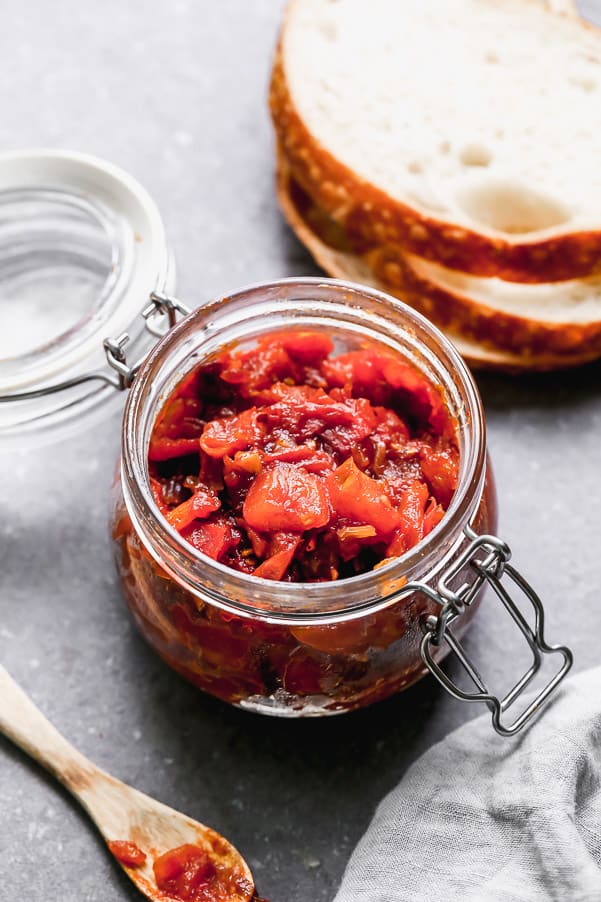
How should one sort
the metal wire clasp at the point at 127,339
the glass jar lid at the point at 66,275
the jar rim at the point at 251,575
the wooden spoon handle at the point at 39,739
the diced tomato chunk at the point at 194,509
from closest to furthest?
the jar rim at the point at 251,575
the diced tomato chunk at the point at 194,509
the metal wire clasp at the point at 127,339
the wooden spoon handle at the point at 39,739
the glass jar lid at the point at 66,275

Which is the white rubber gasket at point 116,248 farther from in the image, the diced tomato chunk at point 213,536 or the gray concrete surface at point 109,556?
the diced tomato chunk at point 213,536

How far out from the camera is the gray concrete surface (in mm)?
1763

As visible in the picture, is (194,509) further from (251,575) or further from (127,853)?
(127,853)

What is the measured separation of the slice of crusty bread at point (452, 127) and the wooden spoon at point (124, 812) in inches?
43.0

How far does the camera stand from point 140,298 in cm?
190

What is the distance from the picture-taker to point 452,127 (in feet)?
6.97

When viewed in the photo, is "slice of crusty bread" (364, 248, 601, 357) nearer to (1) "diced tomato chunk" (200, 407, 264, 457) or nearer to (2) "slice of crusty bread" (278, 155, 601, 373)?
(2) "slice of crusty bread" (278, 155, 601, 373)

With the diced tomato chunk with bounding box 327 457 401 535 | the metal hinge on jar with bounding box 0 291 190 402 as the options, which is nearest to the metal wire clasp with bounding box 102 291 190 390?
the metal hinge on jar with bounding box 0 291 190 402

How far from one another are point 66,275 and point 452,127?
0.86 metres

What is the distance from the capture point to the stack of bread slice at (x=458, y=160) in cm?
197

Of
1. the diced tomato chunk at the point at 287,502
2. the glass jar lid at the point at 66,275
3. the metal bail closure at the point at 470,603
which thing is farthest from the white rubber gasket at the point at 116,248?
the metal bail closure at the point at 470,603

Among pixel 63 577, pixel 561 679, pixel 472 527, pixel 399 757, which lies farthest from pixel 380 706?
pixel 63 577

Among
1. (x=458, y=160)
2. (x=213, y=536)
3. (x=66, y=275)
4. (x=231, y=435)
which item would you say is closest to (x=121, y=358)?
(x=231, y=435)

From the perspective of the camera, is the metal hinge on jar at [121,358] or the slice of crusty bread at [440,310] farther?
the slice of crusty bread at [440,310]
